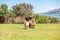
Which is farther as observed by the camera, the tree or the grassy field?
the tree

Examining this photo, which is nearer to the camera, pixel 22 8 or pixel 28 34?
pixel 28 34

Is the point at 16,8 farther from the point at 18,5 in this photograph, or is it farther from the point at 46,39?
the point at 46,39

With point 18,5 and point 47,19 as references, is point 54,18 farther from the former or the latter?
point 18,5

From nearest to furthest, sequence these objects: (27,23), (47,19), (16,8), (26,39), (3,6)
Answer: (26,39), (27,23), (47,19), (3,6), (16,8)

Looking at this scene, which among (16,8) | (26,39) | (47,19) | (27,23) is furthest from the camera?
(16,8)

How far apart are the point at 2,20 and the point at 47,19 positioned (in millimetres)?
6952

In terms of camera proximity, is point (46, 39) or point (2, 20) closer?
point (46, 39)

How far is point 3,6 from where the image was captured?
3666 cm

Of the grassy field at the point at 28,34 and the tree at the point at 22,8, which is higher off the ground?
the tree at the point at 22,8

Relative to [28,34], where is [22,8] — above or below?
above

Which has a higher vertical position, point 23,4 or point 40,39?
point 23,4

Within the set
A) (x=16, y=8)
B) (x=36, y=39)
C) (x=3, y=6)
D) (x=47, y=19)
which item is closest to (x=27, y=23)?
(x=36, y=39)

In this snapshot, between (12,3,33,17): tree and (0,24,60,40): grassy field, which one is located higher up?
(12,3,33,17): tree

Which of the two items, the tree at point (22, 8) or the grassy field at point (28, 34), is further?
the tree at point (22, 8)
